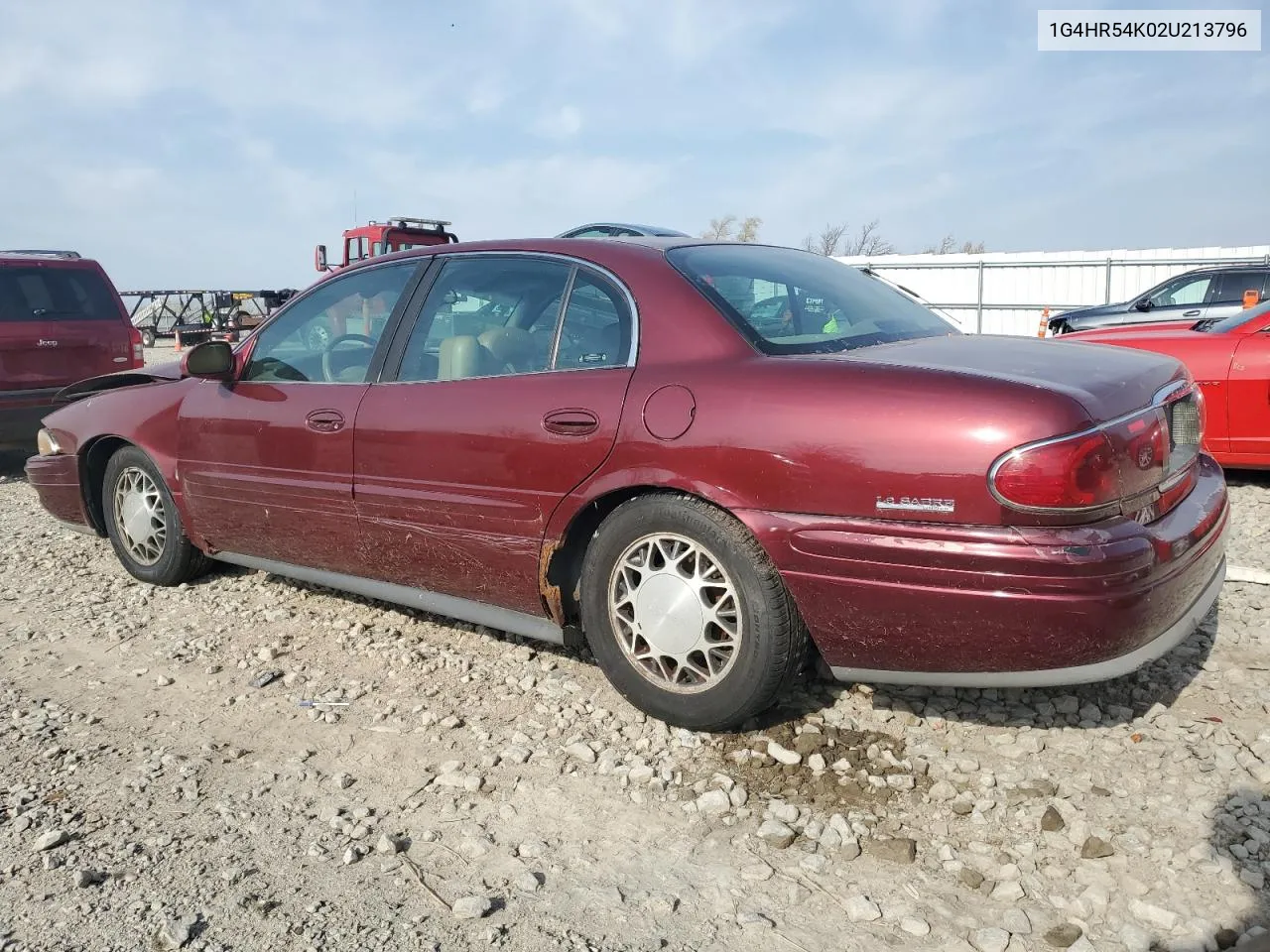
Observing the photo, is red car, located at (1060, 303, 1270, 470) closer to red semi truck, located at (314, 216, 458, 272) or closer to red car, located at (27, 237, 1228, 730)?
red car, located at (27, 237, 1228, 730)

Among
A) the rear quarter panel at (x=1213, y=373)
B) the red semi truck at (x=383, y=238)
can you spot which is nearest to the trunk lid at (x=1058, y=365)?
the rear quarter panel at (x=1213, y=373)

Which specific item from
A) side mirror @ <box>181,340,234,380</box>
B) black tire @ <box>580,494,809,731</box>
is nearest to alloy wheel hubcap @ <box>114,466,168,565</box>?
side mirror @ <box>181,340,234,380</box>

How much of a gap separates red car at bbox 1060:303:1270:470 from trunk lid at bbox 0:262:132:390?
25.1 ft

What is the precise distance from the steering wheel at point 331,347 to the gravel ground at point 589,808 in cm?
106

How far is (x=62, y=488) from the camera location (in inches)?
197

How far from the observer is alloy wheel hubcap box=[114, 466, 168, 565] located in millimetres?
4621

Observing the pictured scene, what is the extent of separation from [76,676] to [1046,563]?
10.8ft

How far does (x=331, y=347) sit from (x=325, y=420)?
388mm

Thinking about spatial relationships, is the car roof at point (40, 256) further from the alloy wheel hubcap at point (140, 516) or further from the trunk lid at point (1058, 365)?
the trunk lid at point (1058, 365)

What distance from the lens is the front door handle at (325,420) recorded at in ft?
12.1

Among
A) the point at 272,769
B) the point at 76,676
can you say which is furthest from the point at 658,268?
the point at 76,676

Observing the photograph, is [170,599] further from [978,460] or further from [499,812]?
[978,460]

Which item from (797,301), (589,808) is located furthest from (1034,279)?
(589,808)

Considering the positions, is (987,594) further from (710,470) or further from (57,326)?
(57,326)
